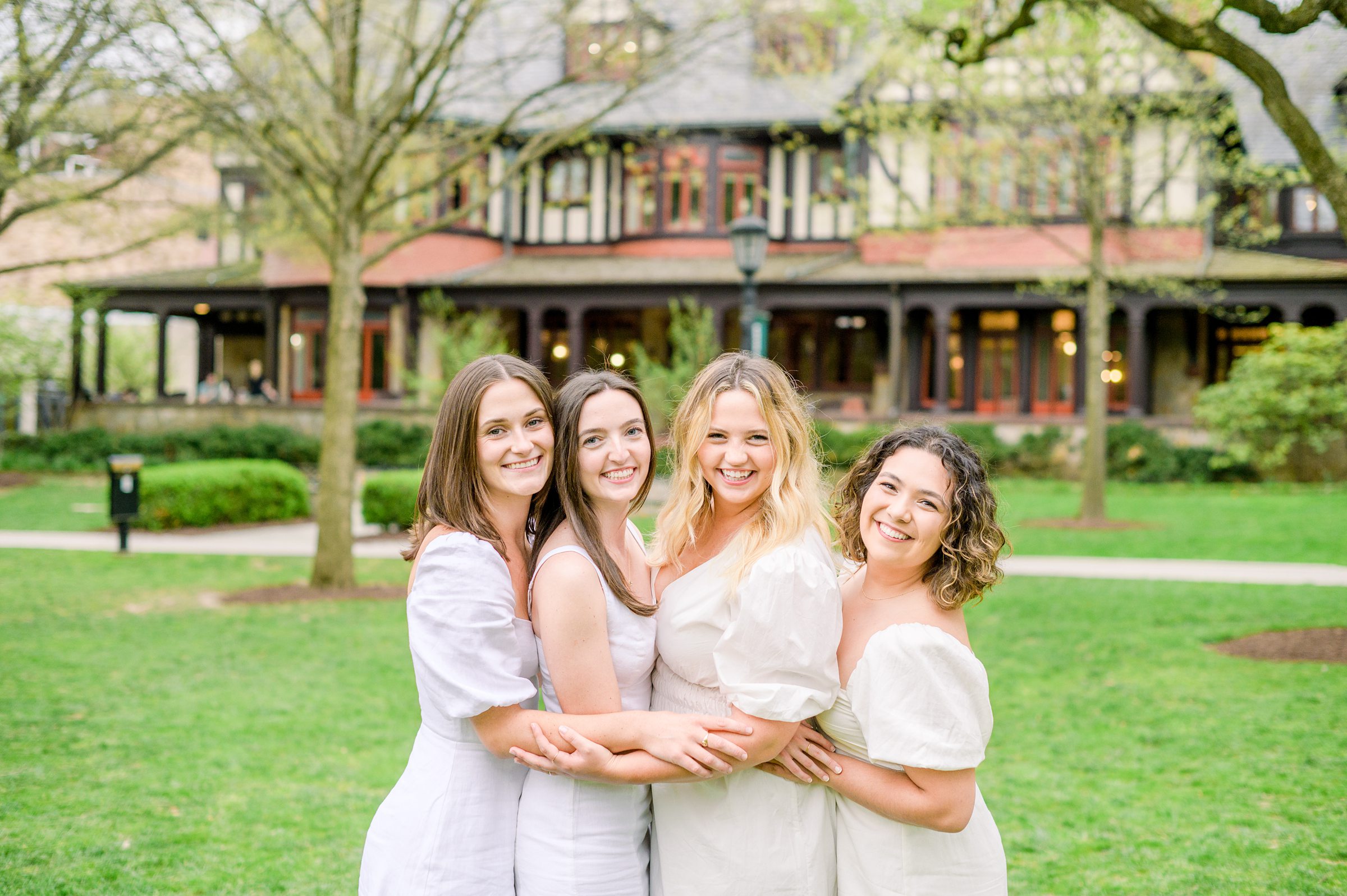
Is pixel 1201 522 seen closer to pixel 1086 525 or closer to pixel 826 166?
pixel 1086 525

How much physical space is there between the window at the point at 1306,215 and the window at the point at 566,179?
17.9m

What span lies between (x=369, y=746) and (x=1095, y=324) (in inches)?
592

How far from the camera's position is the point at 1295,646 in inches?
335

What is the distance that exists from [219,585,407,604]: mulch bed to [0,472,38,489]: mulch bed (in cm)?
1436

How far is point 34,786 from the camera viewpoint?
542 cm

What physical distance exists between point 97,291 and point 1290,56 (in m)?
31.2

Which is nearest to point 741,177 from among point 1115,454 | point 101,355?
point 1115,454

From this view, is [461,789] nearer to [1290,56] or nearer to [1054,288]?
[1054,288]

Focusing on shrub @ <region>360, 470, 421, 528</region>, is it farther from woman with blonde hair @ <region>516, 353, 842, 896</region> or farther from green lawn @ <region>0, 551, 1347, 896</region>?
woman with blonde hair @ <region>516, 353, 842, 896</region>

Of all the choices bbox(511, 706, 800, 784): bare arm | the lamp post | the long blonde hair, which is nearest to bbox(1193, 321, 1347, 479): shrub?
the lamp post

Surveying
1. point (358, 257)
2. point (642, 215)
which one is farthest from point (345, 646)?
point (642, 215)

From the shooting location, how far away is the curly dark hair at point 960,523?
259cm

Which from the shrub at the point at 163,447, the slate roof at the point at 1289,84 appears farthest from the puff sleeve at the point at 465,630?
the slate roof at the point at 1289,84

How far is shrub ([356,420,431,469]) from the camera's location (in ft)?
82.3
